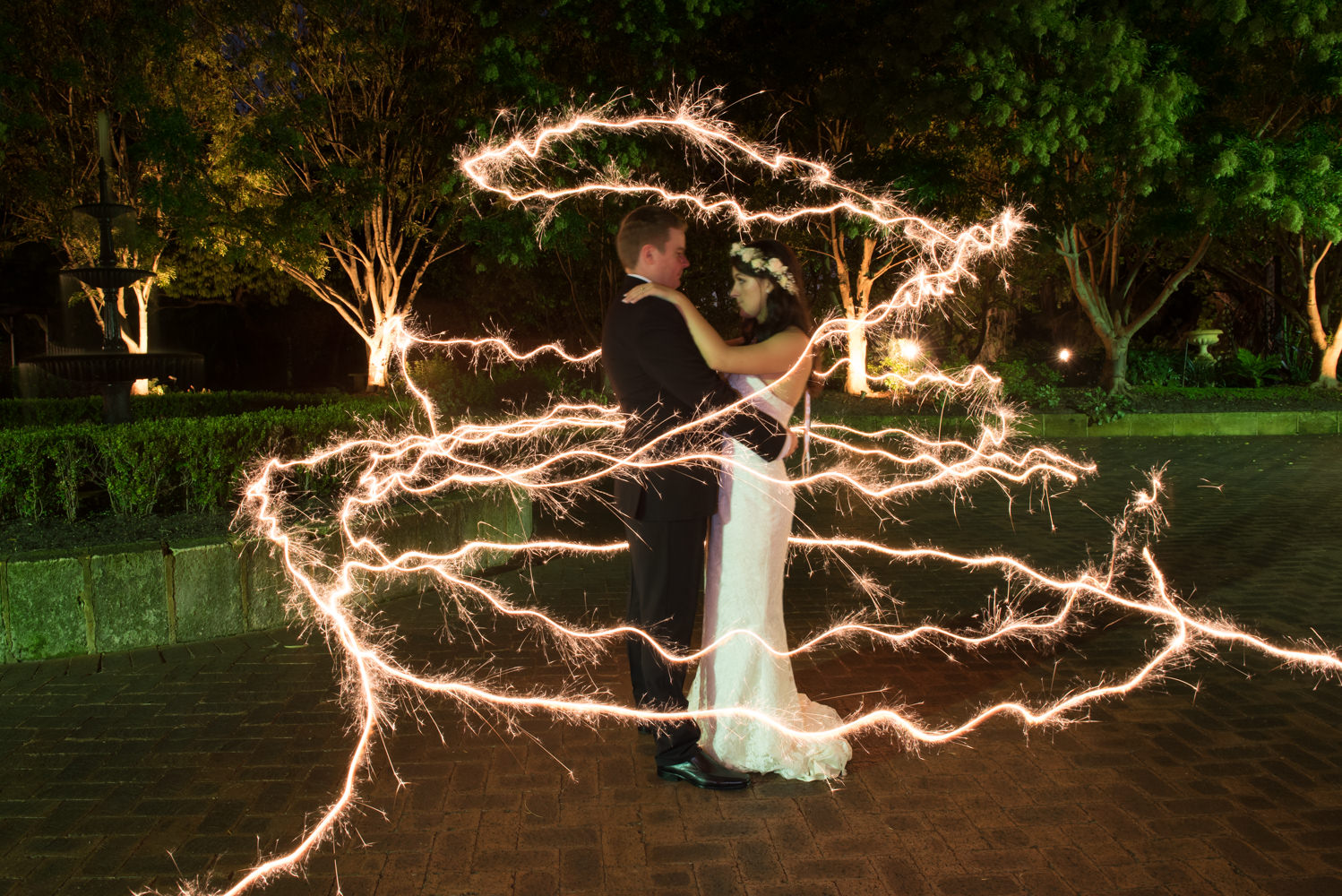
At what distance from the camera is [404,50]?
690 inches

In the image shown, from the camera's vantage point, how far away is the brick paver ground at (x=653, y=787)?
3145 mm

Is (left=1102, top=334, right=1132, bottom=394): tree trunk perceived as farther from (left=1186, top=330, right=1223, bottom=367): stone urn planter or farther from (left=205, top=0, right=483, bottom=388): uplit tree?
(left=205, top=0, right=483, bottom=388): uplit tree

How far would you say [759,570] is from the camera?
13.1 feet

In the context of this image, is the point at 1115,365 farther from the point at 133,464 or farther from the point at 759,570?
the point at 133,464

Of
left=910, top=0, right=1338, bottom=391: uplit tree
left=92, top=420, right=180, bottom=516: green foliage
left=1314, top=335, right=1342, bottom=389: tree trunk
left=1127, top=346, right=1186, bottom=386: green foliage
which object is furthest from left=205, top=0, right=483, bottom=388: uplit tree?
left=1314, top=335, right=1342, bottom=389: tree trunk

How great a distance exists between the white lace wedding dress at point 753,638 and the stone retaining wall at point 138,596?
132 inches

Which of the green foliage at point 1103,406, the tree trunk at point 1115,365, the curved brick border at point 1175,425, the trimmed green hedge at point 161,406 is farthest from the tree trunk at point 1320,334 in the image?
the trimmed green hedge at point 161,406

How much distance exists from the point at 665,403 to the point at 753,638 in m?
1.10

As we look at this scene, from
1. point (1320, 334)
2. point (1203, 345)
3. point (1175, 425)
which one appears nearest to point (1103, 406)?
point (1175, 425)

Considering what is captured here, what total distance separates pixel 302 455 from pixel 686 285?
16816mm

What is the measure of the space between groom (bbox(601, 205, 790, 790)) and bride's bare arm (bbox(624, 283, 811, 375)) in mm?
65

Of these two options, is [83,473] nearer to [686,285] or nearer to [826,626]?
[826,626]

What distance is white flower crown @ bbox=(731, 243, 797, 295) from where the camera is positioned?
381 cm

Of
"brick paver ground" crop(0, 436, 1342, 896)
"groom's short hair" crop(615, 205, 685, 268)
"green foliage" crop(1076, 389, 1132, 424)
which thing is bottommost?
"brick paver ground" crop(0, 436, 1342, 896)
